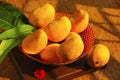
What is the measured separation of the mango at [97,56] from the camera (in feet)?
2.94

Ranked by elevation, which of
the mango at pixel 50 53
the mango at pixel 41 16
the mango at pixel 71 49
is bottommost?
the mango at pixel 50 53

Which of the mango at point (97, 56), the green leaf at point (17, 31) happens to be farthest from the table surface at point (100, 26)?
the green leaf at point (17, 31)

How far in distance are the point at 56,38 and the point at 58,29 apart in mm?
38

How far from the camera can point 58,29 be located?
83 centimetres

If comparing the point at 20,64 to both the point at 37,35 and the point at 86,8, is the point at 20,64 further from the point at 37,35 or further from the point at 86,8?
the point at 86,8

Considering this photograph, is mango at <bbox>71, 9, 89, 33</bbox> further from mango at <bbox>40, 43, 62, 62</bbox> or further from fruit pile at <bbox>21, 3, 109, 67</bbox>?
mango at <bbox>40, 43, 62, 62</bbox>

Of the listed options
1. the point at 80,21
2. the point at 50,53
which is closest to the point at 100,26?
the point at 80,21

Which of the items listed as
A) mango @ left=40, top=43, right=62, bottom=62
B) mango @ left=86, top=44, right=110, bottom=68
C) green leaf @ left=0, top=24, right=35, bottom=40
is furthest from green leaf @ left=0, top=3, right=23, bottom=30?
mango @ left=86, top=44, right=110, bottom=68

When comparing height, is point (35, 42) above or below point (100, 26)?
above

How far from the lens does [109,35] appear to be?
114 centimetres

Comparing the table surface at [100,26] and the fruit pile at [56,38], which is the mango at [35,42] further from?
the table surface at [100,26]

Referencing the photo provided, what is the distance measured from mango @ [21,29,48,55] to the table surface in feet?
0.57

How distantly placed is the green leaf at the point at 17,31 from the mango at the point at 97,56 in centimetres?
23

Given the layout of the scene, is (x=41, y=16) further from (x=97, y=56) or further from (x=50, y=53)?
(x=97, y=56)
